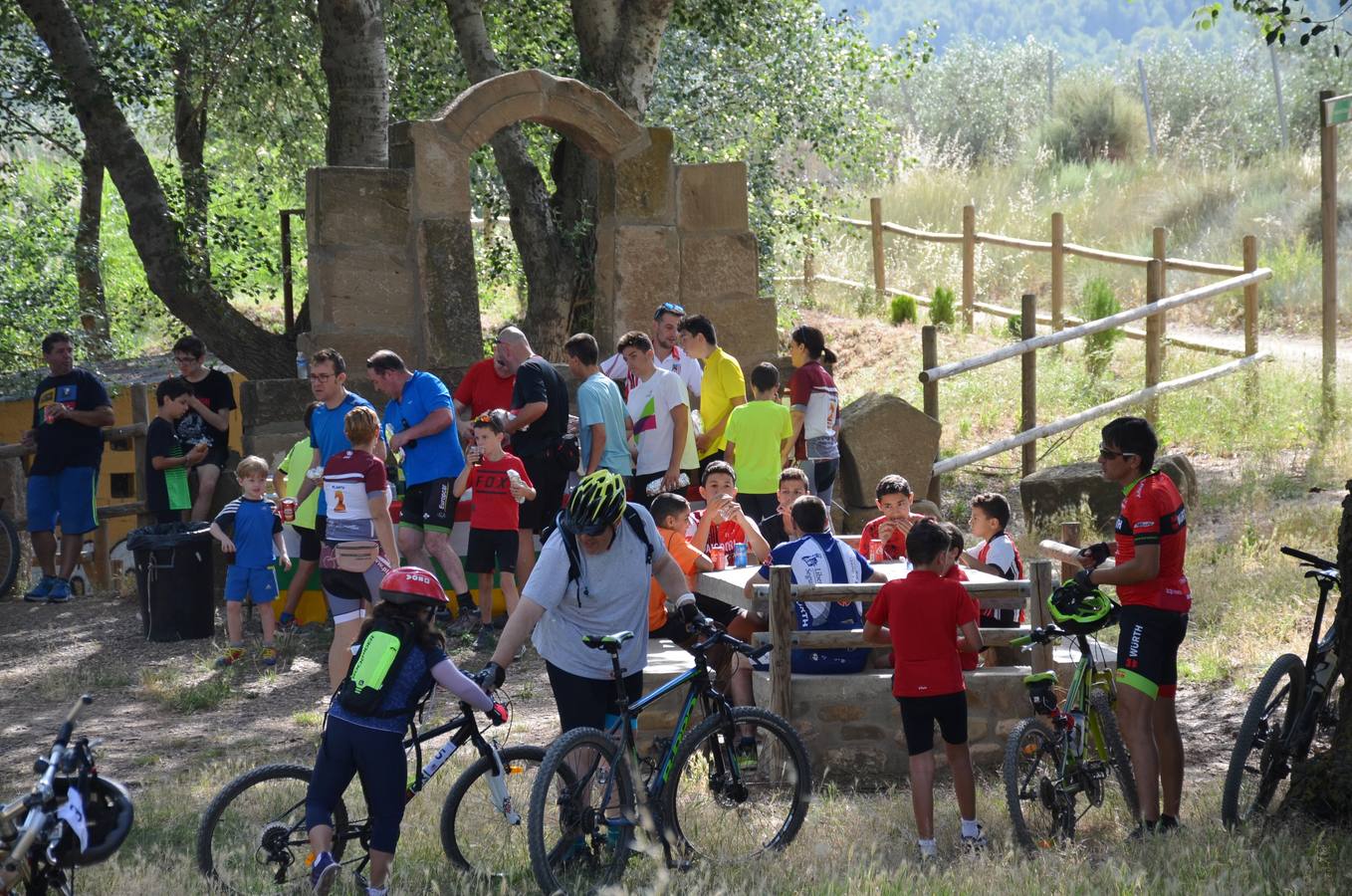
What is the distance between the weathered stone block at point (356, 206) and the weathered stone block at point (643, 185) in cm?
171

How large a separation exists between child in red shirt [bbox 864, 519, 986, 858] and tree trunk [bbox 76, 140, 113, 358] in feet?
38.1

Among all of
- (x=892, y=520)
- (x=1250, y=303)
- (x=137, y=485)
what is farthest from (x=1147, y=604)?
(x=1250, y=303)

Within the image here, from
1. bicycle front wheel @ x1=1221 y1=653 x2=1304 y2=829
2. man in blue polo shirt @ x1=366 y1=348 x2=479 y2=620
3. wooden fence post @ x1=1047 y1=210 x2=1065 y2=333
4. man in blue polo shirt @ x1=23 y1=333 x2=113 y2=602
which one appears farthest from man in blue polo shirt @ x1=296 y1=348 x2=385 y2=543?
wooden fence post @ x1=1047 y1=210 x2=1065 y2=333

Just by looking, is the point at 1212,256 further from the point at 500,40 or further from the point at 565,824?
the point at 565,824

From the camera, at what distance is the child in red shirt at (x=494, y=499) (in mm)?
9320

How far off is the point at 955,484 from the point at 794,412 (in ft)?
14.8

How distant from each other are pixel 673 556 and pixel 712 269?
4.57 metres

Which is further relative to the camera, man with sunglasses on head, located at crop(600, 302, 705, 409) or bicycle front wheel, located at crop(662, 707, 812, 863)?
man with sunglasses on head, located at crop(600, 302, 705, 409)

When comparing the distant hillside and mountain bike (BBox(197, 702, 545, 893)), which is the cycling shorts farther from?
the distant hillside

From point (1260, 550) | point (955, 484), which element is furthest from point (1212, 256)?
point (1260, 550)

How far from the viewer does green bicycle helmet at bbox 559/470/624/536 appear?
18.6ft

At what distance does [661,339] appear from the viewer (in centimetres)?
1059

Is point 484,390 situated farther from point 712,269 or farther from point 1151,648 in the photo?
point 1151,648

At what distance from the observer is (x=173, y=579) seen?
10055mm
